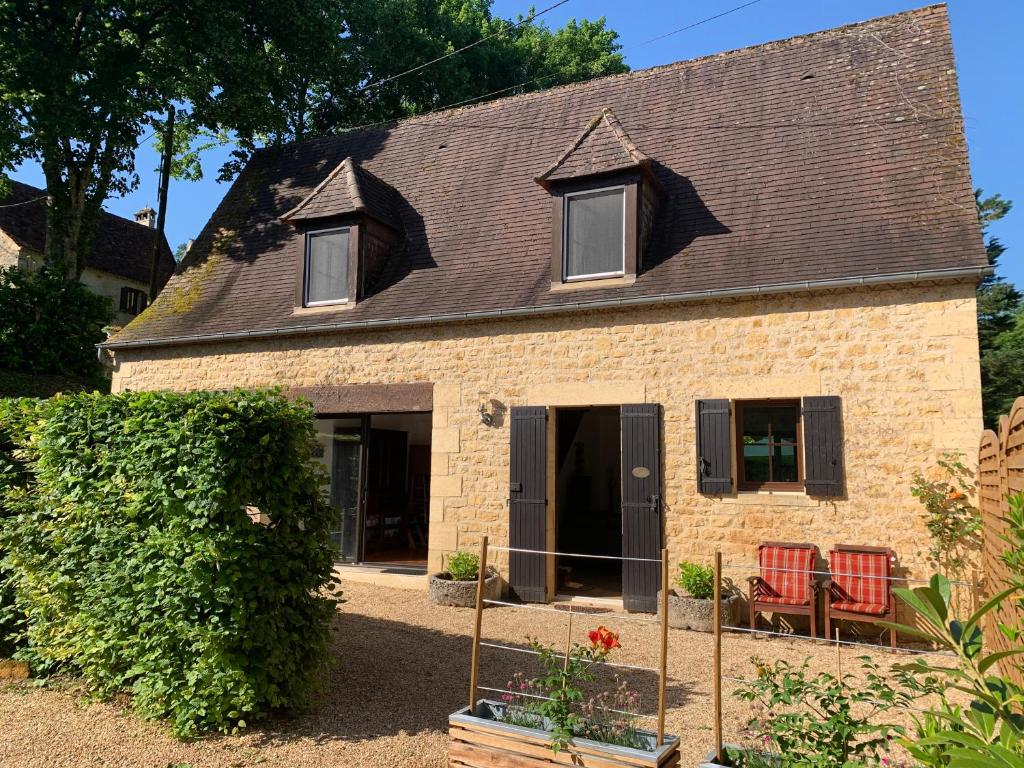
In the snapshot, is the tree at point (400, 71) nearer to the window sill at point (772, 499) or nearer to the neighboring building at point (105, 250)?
the neighboring building at point (105, 250)

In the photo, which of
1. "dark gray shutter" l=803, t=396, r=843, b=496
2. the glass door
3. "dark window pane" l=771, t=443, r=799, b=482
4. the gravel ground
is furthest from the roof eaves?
the gravel ground

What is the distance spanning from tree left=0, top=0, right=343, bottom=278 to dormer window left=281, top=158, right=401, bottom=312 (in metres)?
5.52

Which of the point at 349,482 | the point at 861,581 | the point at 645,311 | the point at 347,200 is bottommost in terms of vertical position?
the point at 861,581

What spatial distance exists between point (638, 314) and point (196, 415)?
5332 millimetres

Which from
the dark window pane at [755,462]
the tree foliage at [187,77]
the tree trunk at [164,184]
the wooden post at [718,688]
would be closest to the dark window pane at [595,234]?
the dark window pane at [755,462]

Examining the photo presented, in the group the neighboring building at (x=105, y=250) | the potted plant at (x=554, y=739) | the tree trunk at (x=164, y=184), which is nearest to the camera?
the potted plant at (x=554, y=739)

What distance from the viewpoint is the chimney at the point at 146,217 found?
29266 mm

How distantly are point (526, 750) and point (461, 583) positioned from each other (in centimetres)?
514

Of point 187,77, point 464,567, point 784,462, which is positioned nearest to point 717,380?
point 784,462

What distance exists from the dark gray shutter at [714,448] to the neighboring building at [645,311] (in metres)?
0.02

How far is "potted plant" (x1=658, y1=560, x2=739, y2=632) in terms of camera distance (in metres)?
7.14

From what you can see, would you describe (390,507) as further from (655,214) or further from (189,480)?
(189,480)

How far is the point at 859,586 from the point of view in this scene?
673 cm

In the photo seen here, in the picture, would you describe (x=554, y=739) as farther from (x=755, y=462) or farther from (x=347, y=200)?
(x=347, y=200)
